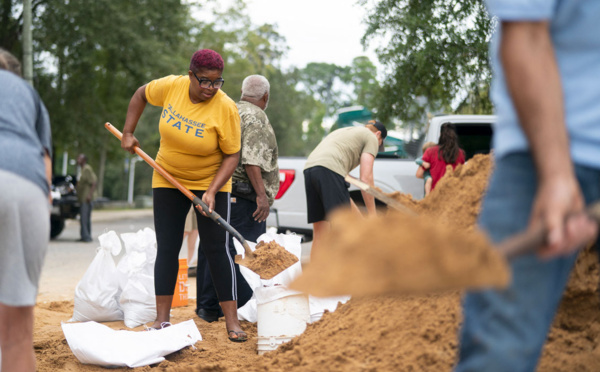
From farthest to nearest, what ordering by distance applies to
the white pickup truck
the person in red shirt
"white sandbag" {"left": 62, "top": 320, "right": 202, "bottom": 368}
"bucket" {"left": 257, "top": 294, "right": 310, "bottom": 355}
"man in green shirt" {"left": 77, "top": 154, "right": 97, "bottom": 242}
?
"man in green shirt" {"left": 77, "top": 154, "right": 97, "bottom": 242}
the white pickup truck
the person in red shirt
"bucket" {"left": 257, "top": 294, "right": 310, "bottom": 355}
"white sandbag" {"left": 62, "top": 320, "right": 202, "bottom": 368}

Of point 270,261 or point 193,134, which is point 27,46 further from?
point 270,261

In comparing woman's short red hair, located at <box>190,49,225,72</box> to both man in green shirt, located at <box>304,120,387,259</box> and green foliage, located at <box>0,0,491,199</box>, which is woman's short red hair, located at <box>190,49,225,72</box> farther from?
green foliage, located at <box>0,0,491,199</box>

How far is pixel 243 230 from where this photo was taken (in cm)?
544

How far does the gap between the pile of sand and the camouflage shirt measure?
72.5 inches

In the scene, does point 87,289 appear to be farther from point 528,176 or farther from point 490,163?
point 528,176

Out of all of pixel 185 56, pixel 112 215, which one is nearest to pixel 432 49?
pixel 185 56

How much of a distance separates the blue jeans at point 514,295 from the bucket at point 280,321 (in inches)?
97.9

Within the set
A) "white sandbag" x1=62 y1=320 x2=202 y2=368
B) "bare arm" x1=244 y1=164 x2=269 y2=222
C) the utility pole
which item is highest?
the utility pole

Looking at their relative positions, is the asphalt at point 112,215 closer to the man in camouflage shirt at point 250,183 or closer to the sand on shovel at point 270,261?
the man in camouflage shirt at point 250,183

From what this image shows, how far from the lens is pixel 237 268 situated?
17.2ft

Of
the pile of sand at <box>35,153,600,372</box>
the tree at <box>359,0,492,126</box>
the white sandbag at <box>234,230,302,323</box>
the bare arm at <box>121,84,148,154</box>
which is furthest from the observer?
the tree at <box>359,0,492,126</box>

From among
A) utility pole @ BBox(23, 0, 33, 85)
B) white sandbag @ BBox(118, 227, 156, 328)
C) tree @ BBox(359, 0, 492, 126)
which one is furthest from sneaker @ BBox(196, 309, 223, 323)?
utility pole @ BBox(23, 0, 33, 85)

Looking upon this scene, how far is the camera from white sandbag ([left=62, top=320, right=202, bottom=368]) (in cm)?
369

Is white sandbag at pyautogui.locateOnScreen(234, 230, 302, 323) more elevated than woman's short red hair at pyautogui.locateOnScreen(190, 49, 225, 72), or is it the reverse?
woman's short red hair at pyautogui.locateOnScreen(190, 49, 225, 72)
